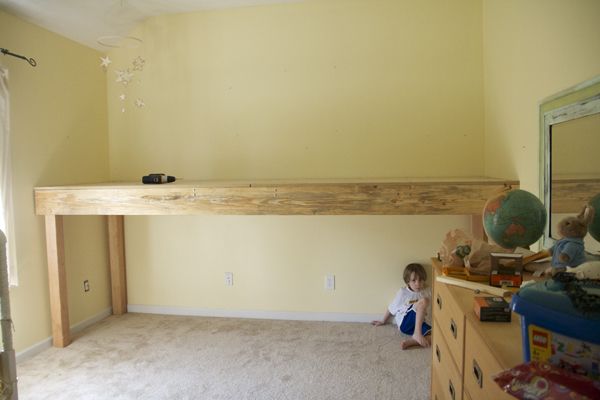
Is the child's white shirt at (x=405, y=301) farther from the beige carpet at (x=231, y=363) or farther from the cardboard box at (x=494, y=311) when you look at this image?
the cardboard box at (x=494, y=311)

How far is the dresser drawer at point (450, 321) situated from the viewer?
109 centimetres

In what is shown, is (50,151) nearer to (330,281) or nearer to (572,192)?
(330,281)

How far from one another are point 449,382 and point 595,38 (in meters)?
1.18

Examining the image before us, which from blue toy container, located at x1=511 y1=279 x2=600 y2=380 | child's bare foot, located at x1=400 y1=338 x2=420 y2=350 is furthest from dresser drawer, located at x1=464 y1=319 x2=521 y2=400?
child's bare foot, located at x1=400 y1=338 x2=420 y2=350

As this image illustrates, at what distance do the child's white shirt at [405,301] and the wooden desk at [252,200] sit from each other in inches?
23.8

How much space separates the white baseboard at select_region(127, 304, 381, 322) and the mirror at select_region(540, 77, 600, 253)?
164 centimetres

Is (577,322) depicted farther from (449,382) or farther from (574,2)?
(574,2)

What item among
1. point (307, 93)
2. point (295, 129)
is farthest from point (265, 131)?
point (307, 93)

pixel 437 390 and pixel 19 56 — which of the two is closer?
pixel 437 390

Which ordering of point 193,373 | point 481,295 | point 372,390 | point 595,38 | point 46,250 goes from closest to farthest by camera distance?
point 481,295 < point 595,38 < point 372,390 < point 193,373 < point 46,250

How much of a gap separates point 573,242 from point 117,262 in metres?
3.01

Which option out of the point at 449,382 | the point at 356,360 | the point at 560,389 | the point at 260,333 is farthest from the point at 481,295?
the point at 260,333

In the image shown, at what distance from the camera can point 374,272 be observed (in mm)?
2834

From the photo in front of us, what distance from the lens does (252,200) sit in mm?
2182
